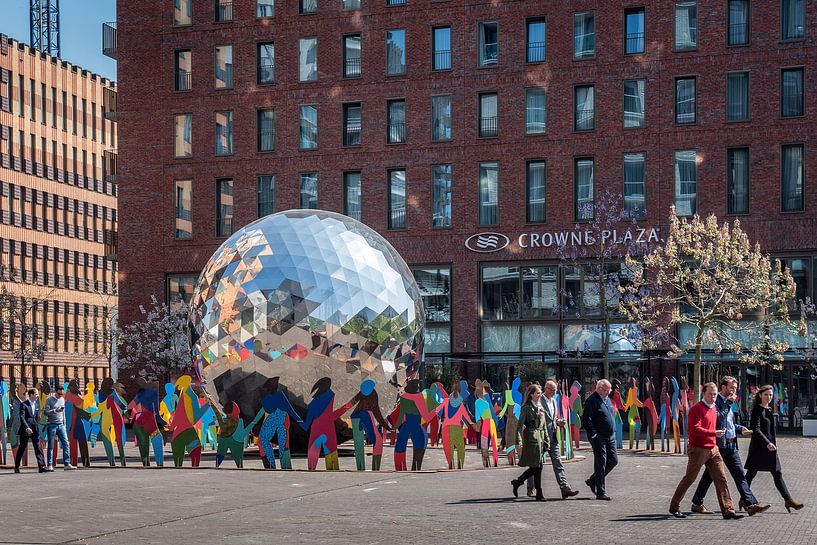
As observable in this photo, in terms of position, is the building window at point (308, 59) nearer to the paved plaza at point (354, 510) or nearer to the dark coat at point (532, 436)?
the paved plaza at point (354, 510)

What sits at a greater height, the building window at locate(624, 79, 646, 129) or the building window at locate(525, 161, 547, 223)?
the building window at locate(624, 79, 646, 129)

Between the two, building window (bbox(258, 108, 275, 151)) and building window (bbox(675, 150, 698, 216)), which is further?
building window (bbox(258, 108, 275, 151))

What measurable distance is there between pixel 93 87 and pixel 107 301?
1531 centimetres

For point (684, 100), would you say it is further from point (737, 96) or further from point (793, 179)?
point (793, 179)

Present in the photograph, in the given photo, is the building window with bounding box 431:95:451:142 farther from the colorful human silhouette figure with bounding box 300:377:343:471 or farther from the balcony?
the colorful human silhouette figure with bounding box 300:377:343:471

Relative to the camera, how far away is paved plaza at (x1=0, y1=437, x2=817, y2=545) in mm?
13891

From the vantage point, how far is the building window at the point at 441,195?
2074 inches

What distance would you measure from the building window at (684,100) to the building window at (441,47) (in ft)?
29.5

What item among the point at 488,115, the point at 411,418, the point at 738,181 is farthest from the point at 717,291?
the point at 411,418

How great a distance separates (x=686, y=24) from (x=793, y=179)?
7.03 m

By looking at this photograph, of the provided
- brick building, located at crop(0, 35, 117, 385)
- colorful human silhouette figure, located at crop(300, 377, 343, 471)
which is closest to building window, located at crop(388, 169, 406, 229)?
colorful human silhouette figure, located at crop(300, 377, 343, 471)

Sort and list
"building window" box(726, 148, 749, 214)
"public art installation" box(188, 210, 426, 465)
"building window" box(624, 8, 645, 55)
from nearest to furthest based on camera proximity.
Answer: "public art installation" box(188, 210, 426, 465), "building window" box(726, 148, 749, 214), "building window" box(624, 8, 645, 55)

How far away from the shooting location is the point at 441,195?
173 feet

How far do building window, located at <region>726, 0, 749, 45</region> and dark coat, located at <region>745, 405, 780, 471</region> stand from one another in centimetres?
3538
